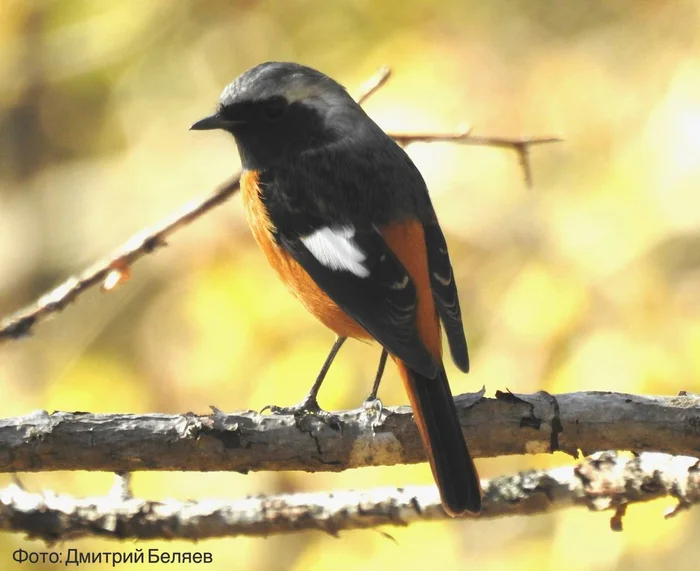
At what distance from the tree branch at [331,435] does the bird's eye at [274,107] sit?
119 centimetres

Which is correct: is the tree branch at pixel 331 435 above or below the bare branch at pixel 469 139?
below

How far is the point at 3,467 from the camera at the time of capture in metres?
2.63

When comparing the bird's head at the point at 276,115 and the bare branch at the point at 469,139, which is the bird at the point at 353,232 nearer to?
the bird's head at the point at 276,115

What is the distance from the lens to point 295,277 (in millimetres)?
3371

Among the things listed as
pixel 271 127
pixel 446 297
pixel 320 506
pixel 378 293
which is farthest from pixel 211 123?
pixel 320 506

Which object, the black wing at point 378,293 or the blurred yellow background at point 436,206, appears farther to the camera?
the blurred yellow background at point 436,206

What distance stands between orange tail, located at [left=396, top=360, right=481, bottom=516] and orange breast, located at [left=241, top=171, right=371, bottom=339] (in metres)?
0.49

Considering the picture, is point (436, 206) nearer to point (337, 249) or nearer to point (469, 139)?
point (337, 249)

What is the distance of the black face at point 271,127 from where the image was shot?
3521 mm

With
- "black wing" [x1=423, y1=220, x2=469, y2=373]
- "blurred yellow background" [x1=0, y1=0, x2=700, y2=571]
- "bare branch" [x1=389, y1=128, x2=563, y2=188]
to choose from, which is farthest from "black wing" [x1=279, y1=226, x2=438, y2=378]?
"blurred yellow background" [x1=0, y1=0, x2=700, y2=571]

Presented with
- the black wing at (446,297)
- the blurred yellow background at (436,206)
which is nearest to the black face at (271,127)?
the black wing at (446,297)

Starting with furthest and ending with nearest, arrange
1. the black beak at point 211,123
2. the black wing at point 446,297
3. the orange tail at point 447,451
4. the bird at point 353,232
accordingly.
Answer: the black beak at point 211,123 → the black wing at point 446,297 → the bird at point 353,232 → the orange tail at point 447,451

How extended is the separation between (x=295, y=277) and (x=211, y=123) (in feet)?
2.04

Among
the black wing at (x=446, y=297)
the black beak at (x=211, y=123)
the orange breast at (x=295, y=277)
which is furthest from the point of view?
the black beak at (x=211, y=123)
